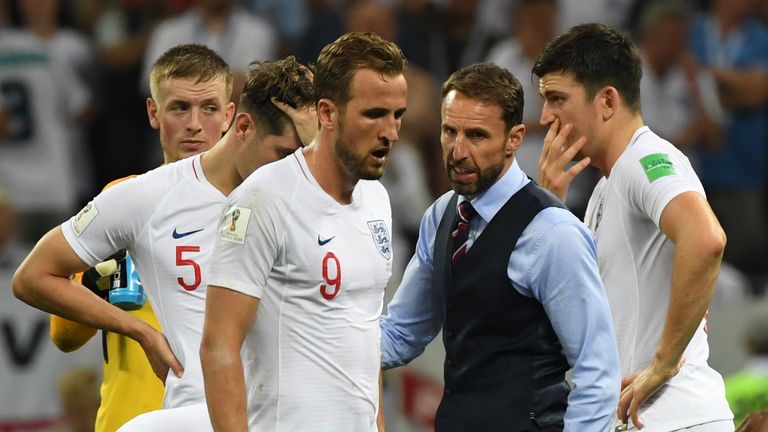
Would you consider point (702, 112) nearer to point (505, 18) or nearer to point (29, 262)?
point (505, 18)

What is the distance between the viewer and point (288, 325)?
11.5 ft

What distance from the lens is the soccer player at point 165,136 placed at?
179 inches

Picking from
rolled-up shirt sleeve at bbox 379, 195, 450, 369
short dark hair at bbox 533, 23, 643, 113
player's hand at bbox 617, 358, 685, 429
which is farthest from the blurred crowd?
player's hand at bbox 617, 358, 685, 429

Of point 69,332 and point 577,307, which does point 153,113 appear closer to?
point 69,332

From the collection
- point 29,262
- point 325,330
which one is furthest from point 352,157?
point 29,262

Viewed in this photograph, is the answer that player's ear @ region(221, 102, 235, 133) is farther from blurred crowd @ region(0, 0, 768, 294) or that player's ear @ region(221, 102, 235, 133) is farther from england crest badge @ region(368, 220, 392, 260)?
blurred crowd @ region(0, 0, 768, 294)

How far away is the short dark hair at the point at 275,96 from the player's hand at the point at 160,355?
720 mm

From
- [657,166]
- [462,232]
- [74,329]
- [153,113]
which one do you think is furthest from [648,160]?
[74,329]

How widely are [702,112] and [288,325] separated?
635 centimetres

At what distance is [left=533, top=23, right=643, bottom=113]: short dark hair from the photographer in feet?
14.0

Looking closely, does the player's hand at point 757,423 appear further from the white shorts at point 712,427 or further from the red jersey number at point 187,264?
the red jersey number at point 187,264

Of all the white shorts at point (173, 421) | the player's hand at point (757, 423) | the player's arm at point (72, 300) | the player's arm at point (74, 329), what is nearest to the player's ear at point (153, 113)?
the player's arm at point (74, 329)

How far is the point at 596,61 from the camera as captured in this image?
14.0 ft

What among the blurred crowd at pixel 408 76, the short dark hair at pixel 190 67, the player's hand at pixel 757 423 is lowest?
the player's hand at pixel 757 423
